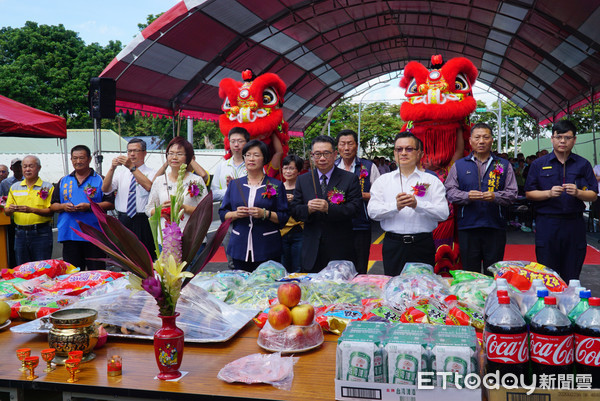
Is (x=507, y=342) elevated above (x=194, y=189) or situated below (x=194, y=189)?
below

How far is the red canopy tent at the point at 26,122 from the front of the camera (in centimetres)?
615

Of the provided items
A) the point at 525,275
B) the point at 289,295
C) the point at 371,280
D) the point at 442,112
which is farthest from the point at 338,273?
the point at 442,112

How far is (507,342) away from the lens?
4.83ft

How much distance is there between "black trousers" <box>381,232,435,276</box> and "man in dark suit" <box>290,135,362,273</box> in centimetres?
37

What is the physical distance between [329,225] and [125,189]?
7.14 ft

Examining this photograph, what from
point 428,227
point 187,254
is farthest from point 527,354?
point 428,227

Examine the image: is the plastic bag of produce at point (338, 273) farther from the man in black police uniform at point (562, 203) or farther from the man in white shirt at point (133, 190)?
the man in white shirt at point (133, 190)

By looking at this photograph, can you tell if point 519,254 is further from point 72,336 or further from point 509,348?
point 72,336

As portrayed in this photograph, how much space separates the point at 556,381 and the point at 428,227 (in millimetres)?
1945

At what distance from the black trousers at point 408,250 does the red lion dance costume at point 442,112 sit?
131 cm

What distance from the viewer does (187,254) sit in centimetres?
177

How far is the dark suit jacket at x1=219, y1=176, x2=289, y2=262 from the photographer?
11.9ft

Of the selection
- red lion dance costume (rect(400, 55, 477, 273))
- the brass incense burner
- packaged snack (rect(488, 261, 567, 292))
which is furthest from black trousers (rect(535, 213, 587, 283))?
A: the brass incense burner

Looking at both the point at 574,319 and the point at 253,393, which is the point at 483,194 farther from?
the point at 253,393
